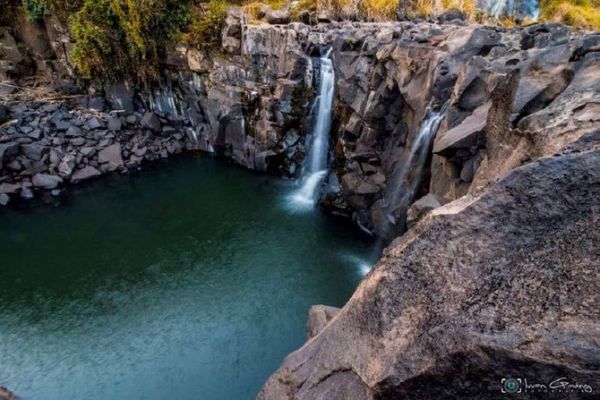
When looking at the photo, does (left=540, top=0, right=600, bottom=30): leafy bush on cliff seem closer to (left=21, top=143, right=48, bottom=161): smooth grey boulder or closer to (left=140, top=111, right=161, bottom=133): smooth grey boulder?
(left=140, top=111, right=161, bottom=133): smooth grey boulder

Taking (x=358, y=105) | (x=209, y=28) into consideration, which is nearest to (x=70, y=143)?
(x=209, y=28)

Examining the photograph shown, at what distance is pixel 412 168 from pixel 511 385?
10.8m

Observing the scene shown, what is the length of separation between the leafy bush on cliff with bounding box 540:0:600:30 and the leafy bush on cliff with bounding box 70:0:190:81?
64.4ft

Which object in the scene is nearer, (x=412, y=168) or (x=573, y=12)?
(x=412, y=168)

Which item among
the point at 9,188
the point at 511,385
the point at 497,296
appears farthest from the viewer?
the point at 9,188

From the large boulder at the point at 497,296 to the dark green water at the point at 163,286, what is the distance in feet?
24.4

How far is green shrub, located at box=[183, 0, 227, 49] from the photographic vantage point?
22016 mm

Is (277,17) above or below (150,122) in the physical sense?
above

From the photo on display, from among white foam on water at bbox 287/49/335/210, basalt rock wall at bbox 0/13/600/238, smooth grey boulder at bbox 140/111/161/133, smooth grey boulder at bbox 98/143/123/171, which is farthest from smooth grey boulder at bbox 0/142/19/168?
white foam on water at bbox 287/49/335/210

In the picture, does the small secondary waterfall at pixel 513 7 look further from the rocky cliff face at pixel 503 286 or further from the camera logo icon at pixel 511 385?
the camera logo icon at pixel 511 385

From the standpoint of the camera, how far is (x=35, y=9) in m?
23.7

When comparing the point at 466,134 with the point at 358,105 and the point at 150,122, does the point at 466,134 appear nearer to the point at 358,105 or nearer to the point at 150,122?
the point at 358,105

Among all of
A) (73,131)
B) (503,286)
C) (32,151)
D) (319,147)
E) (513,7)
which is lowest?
(32,151)

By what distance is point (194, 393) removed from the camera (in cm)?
1023
